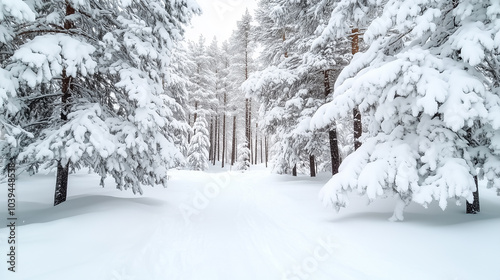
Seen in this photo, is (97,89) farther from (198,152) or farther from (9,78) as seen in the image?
(198,152)

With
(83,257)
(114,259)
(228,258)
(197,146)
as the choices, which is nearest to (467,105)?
(228,258)

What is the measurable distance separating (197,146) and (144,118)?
20.7m

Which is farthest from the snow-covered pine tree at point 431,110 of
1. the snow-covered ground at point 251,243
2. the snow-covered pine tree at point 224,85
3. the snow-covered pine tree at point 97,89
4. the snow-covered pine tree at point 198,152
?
the snow-covered pine tree at point 224,85

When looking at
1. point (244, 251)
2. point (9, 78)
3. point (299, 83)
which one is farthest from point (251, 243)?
point (299, 83)

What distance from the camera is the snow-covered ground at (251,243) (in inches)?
158

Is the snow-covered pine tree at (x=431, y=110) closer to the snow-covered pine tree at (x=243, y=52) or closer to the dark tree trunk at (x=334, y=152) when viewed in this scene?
the dark tree trunk at (x=334, y=152)

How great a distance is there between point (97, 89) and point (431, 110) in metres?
8.75

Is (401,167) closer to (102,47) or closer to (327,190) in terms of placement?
(327,190)

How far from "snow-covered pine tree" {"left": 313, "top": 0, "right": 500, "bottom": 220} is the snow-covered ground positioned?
695 millimetres

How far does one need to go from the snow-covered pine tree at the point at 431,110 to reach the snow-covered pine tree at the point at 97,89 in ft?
15.1

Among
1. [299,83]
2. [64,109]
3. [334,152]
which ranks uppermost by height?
[299,83]

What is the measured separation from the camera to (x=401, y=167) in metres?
5.22

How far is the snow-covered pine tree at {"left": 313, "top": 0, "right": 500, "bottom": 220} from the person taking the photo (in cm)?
465

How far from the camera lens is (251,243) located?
5.50 m
